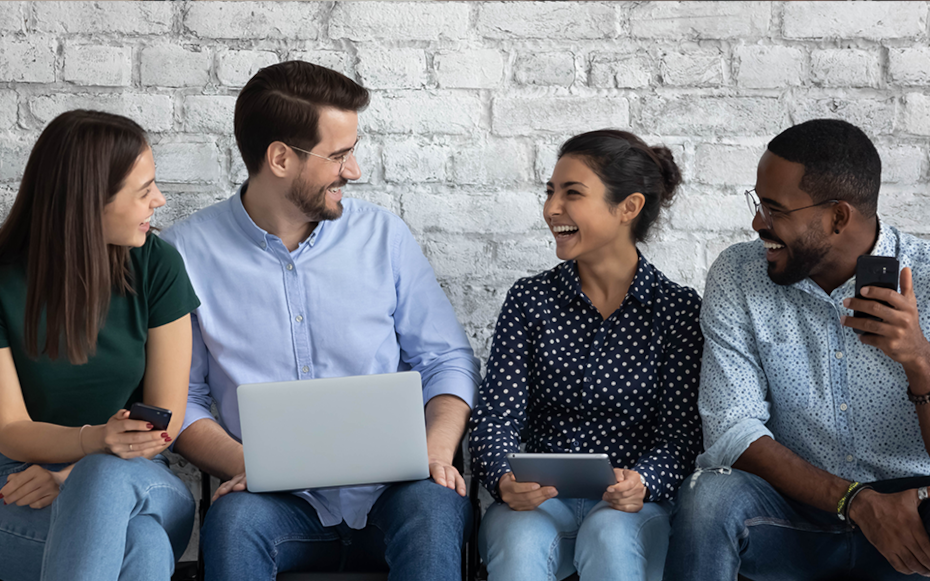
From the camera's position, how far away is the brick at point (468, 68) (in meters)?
2.29

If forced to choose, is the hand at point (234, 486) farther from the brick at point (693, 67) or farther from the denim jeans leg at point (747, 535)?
the brick at point (693, 67)

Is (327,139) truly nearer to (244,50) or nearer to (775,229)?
(244,50)

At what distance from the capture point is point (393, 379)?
1.59m

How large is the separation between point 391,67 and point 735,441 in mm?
1326

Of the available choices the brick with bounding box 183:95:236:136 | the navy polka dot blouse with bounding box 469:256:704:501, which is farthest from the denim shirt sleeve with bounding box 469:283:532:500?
the brick with bounding box 183:95:236:136

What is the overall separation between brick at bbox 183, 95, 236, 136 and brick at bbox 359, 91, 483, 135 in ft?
1.19

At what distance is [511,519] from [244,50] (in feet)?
4.74

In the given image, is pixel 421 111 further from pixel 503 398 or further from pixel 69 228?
pixel 69 228

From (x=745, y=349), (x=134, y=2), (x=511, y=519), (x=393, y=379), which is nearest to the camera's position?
(x=393, y=379)

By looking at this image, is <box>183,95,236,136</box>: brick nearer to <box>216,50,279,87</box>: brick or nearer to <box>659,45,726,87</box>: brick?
<box>216,50,279,87</box>: brick

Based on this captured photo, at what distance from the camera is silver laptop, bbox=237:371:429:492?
1.58 metres

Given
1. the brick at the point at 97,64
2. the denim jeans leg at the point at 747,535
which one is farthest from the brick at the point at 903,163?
the brick at the point at 97,64

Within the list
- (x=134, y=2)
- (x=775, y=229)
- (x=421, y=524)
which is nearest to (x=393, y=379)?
(x=421, y=524)

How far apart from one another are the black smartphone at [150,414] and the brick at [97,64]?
3.62ft
